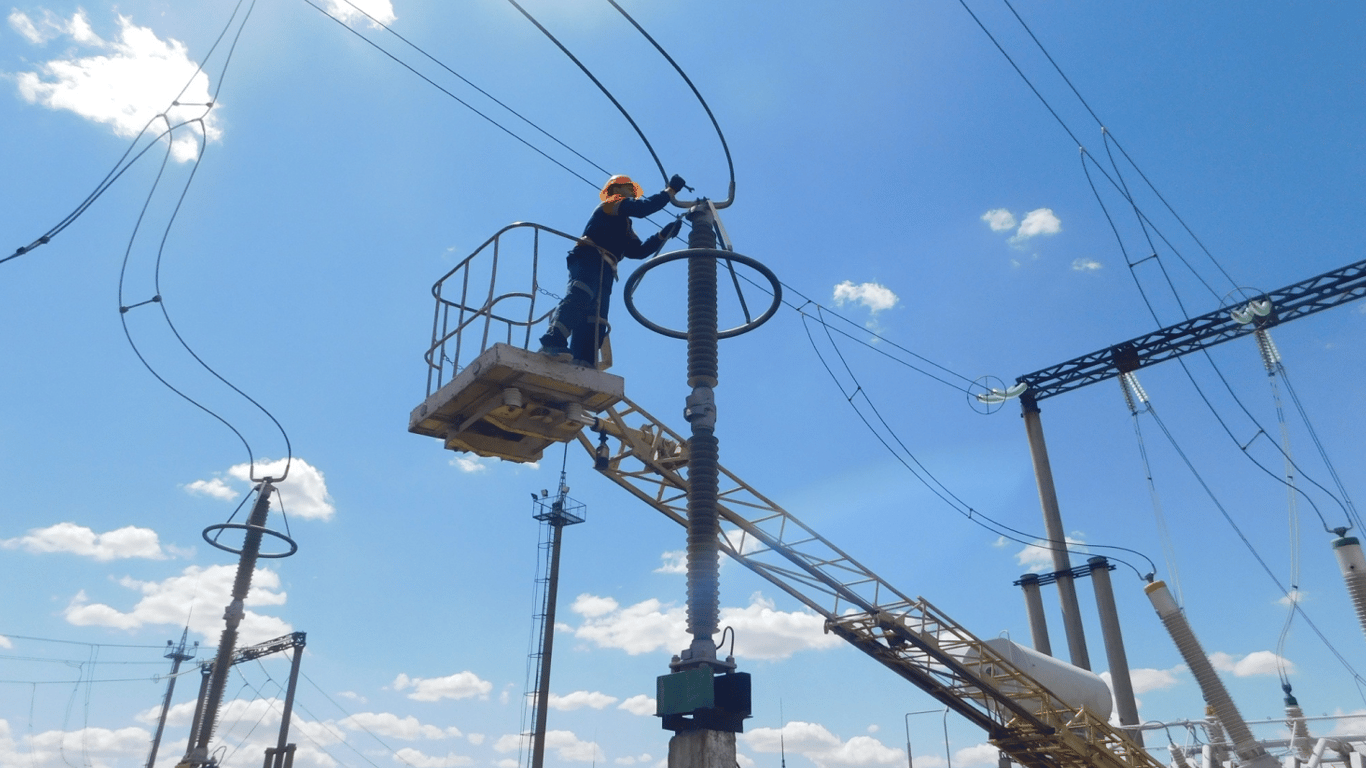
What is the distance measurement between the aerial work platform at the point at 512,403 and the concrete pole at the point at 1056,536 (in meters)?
23.6

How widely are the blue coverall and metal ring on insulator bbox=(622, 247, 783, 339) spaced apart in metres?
0.55

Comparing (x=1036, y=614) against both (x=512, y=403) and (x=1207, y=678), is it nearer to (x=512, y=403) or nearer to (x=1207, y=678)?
(x=1207, y=678)

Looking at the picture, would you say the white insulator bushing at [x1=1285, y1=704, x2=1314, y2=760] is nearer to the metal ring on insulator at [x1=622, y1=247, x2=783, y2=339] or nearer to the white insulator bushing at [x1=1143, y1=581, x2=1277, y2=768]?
the white insulator bushing at [x1=1143, y1=581, x2=1277, y2=768]

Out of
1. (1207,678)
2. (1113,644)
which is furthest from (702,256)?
(1113,644)

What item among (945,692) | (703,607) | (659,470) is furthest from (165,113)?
(945,692)

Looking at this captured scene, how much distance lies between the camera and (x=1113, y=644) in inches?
1118

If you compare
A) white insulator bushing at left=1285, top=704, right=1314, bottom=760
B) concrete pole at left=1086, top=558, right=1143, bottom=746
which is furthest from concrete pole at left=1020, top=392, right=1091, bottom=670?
white insulator bushing at left=1285, top=704, right=1314, bottom=760

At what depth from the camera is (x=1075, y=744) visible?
19766 millimetres

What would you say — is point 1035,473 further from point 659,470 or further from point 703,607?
point 703,607

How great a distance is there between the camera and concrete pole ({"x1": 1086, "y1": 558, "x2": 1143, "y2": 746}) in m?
27.8

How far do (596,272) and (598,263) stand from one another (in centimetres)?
10

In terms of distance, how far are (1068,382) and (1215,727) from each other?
14.1m

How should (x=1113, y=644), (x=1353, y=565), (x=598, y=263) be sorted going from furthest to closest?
(x=1113, y=644), (x=1353, y=565), (x=598, y=263)

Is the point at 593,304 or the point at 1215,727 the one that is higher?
the point at 593,304
